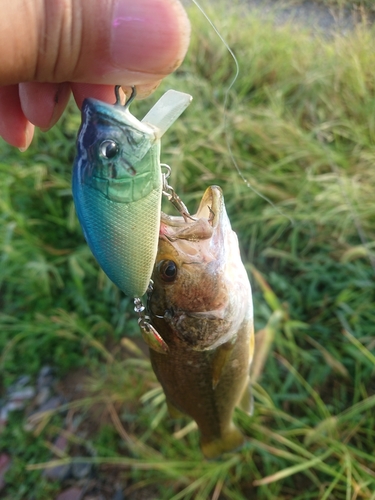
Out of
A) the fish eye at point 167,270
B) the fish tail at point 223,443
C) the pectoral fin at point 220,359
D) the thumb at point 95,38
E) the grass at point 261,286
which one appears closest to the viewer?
the thumb at point 95,38

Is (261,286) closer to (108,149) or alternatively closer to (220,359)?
(220,359)

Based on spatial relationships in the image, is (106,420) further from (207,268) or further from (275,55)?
(275,55)

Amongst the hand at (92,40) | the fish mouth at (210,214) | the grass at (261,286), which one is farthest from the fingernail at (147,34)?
the grass at (261,286)

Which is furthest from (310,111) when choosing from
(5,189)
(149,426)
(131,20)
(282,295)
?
(131,20)

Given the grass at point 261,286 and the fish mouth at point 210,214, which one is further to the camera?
the grass at point 261,286

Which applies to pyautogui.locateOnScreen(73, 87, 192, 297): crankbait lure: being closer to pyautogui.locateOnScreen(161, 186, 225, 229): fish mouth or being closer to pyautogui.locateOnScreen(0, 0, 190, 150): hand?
pyautogui.locateOnScreen(0, 0, 190, 150): hand

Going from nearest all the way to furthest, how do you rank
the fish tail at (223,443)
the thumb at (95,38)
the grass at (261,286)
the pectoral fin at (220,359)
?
the thumb at (95,38), the pectoral fin at (220,359), the fish tail at (223,443), the grass at (261,286)

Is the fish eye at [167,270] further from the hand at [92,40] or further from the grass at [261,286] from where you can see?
the grass at [261,286]
